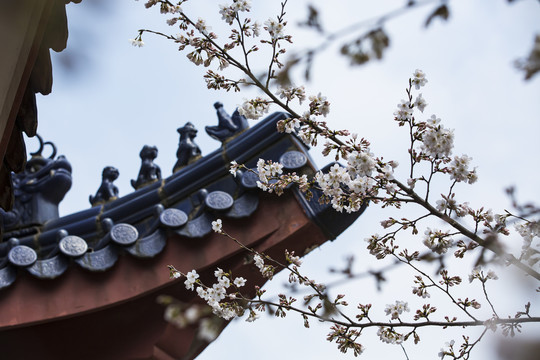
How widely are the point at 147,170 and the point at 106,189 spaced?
10.7 inches

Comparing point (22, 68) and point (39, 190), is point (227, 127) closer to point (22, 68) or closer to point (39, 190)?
point (39, 190)

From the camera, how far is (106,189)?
176 inches

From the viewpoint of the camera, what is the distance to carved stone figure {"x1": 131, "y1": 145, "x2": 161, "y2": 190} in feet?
14.3

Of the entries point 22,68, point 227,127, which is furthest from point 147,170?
point 22,68

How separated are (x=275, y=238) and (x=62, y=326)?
3.64 feet

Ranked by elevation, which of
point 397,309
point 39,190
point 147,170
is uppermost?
point 147,170

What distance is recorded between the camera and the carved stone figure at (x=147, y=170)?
14.3 feet

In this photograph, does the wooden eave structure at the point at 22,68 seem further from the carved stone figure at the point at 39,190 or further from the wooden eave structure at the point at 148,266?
the carved stone figure at the point at 39,190

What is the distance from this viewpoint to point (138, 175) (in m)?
4.43

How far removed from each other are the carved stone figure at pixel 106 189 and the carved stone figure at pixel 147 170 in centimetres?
14

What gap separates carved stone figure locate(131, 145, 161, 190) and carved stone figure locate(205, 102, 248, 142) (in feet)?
1.28

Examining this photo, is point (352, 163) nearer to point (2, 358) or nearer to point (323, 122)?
point (323, 122)

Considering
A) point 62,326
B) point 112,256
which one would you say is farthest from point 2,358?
point 112,256

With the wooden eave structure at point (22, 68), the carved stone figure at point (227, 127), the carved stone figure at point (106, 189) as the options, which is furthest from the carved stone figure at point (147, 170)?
the wooden eave structure at point (22, 68)
